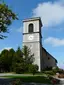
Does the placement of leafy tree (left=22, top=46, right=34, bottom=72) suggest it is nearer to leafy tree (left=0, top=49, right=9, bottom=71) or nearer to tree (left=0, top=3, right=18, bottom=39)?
leafy tree (left=0, top=49, right=9, bottom=71)

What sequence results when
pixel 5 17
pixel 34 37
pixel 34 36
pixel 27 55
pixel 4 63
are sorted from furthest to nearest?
pixel 4 63 < pixel 34 36 < pixel 34 37 < pixel 27 55 < pixel 5 17

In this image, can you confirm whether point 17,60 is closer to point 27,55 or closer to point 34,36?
point 27,55

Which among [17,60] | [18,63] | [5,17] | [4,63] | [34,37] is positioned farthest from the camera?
[4,63]

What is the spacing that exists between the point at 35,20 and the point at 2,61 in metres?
15.3

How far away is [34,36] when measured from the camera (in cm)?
6525

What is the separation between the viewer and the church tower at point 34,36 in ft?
208

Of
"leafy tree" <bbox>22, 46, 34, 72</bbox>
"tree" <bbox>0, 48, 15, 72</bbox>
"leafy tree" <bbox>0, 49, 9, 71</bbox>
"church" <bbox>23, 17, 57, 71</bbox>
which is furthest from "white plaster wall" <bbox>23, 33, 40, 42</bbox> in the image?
"leafy tree" <bbox>0, 49, 9, 71</bbox>

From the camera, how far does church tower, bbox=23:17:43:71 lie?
208 feet

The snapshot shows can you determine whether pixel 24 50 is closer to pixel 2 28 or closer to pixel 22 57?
pixel 22 57

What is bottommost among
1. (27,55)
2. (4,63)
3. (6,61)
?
(4,63)

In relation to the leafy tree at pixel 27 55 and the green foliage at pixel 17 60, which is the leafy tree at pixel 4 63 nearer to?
the green foliage at pixel 17 60

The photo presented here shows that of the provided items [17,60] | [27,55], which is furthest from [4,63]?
[17,60]

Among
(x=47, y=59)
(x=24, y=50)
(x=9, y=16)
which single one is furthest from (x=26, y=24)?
(x=9, y=16)

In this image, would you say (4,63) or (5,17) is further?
(4,63)
